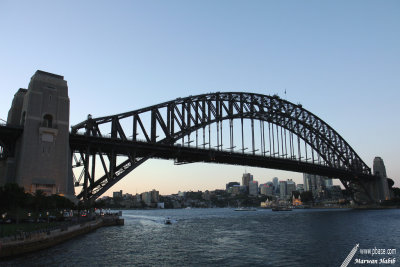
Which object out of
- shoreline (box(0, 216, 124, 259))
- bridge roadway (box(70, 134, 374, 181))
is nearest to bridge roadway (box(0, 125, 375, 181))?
bridge roadway (box(70, 134, 374, 181))

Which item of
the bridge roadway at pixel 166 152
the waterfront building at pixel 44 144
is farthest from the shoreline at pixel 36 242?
the bridge roadway at pixel 166 152

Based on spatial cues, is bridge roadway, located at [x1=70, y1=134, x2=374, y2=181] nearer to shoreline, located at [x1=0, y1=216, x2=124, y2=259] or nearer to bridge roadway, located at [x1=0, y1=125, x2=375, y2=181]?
bridge roadway, located at [x1=0, y1=125, x2=375, y2=181]

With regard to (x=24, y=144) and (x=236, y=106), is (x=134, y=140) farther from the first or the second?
(x=236, y=106)

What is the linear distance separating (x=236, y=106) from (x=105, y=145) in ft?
136

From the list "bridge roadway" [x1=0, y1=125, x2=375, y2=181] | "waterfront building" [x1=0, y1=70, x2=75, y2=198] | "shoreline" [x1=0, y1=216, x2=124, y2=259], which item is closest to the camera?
"shoreline" [x1=0, y1=216, x2=124, y2=259]

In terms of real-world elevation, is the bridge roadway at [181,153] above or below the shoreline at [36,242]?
above

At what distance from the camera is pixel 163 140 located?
65875mm

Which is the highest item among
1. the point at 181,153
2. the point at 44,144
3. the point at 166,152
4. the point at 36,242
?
the point at 181,153

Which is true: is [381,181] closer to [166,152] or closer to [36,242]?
[166,152]

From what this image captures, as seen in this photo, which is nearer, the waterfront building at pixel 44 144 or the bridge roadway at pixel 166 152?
the waterfront building at pixel 44 144

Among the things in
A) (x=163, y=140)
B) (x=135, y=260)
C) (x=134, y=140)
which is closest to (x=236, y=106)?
(x=163, y=140)

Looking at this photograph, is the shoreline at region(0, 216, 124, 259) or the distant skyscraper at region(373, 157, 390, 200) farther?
the distant skyscraper at region(373, 157, 390, 200)

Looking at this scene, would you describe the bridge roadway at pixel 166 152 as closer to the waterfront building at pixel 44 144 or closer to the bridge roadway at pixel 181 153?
the bridge roadway at pixel 181 153

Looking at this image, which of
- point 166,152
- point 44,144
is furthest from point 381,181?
point 44,144
